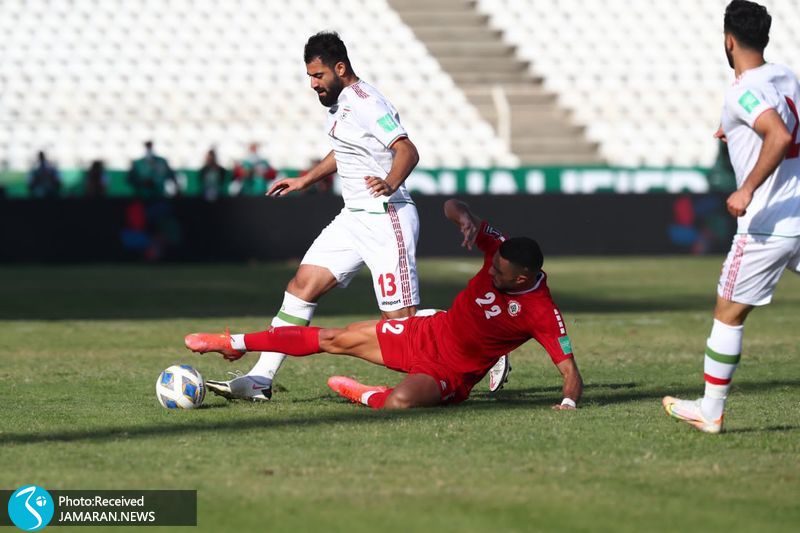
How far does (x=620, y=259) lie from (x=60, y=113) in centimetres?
1161

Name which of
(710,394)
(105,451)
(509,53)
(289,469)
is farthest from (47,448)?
(509,53)

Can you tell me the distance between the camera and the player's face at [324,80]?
8070mm

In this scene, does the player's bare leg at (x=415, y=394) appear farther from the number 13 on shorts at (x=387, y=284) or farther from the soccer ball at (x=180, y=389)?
the soccer ball at (x=180, y=389)

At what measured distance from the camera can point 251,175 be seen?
83.1 feet

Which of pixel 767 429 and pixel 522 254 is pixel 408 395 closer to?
pixel 522 254

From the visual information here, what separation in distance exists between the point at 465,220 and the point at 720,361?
1.80 meters

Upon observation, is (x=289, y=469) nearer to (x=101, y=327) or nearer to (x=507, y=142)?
(x=101, y=327)

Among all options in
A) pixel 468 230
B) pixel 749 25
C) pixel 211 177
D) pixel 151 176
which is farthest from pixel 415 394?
pixel 211 177

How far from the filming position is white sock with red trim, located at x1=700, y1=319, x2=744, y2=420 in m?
6.60

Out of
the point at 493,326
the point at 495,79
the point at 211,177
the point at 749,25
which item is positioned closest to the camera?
the point at 749,25

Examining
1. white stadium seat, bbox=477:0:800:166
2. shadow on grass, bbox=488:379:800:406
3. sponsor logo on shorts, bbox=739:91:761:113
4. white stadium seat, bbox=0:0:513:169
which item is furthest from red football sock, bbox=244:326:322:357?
white stadium seat, bbox=477:0:800:166

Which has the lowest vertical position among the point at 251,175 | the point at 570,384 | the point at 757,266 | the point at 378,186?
the point at 251,175

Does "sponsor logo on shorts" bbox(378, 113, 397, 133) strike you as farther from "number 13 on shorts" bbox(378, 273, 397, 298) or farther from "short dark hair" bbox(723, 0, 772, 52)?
"short dark hair" bbox(723, 0, 772, 52)

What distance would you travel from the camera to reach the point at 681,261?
23.6 metres
